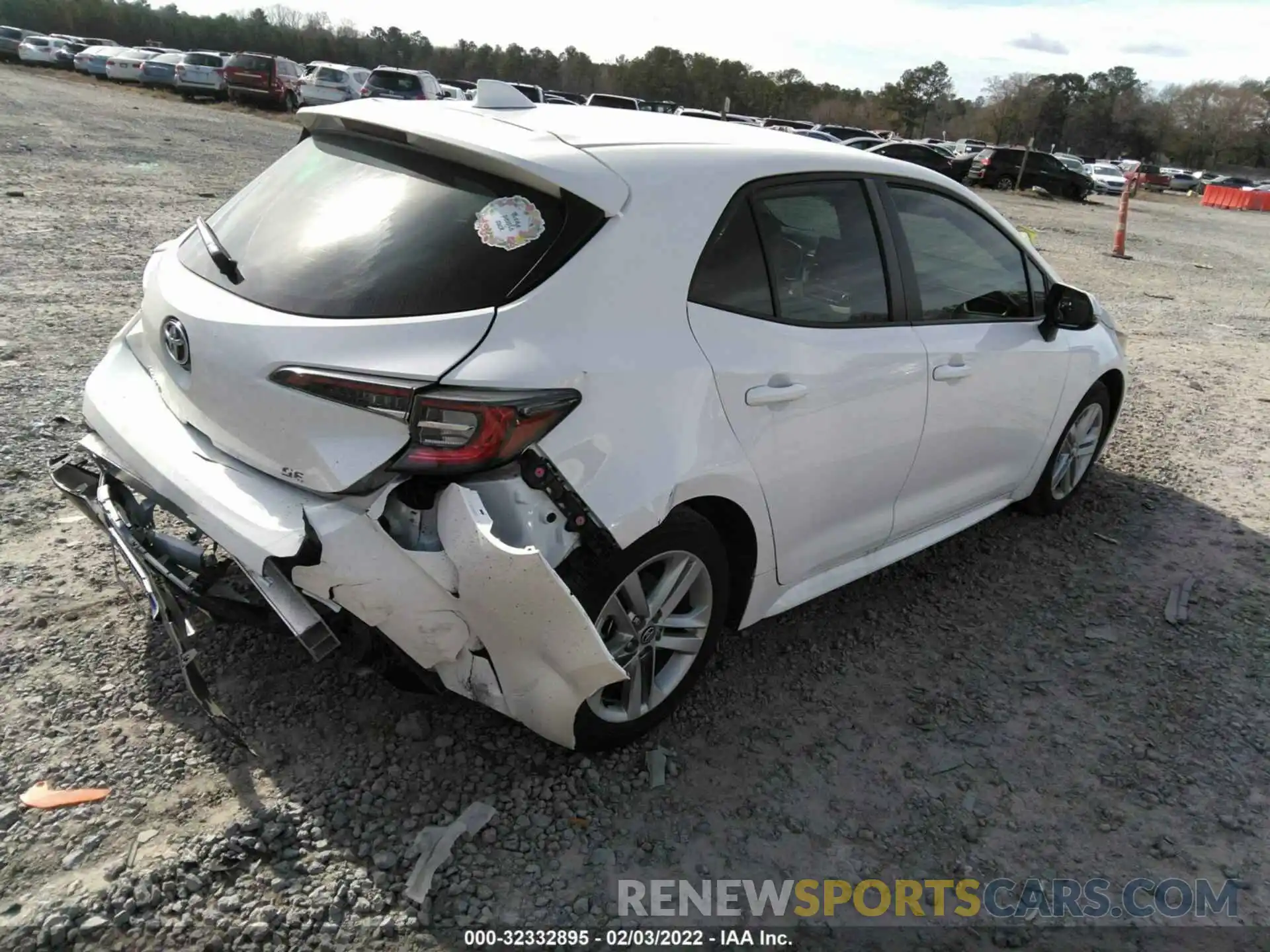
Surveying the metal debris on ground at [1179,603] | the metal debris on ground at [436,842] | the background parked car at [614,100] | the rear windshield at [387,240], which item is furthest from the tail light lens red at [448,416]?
the background parked car at [614,100]

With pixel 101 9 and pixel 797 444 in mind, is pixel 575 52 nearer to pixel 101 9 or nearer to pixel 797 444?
pixel 101 9

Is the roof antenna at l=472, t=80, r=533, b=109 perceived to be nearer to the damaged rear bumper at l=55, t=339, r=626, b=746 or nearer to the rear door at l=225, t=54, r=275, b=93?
the damaged rear bumper at l=55, t=339, r=626, b=746

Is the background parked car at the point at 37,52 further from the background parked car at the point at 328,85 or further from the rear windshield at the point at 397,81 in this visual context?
the rear windshield at the point at 397,81

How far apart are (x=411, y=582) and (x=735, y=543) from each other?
44.3 inches

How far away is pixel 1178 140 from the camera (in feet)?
298

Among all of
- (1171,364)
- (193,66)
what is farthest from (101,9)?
(1171,364)

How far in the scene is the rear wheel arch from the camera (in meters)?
2.86

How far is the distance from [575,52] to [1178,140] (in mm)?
59598

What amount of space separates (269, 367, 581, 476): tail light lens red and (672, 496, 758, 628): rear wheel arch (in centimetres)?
68

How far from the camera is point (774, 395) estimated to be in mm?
2869

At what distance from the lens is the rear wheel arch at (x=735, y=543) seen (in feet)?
→ 9.37

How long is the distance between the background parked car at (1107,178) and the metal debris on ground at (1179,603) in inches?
1604

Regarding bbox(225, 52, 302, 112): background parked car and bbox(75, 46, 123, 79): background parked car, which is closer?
bbox(225, 52, 302, 112): background parked car

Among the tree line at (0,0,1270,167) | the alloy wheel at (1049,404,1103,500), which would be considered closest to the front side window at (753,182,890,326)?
the alloy wheel at (1049,404,1103,500)
